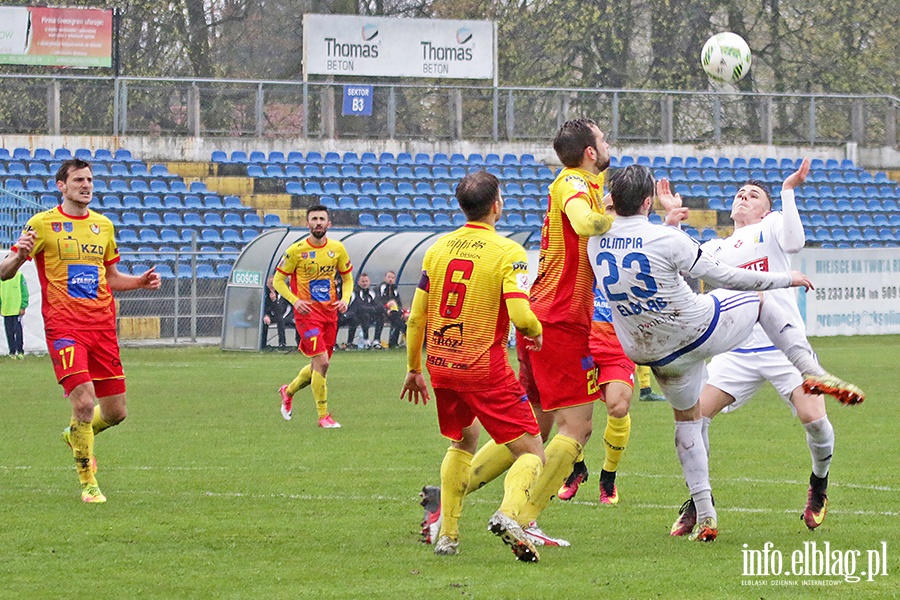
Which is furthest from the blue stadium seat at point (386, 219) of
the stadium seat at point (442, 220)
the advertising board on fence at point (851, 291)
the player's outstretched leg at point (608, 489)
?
the player's outstretched leg at point (608, 489)

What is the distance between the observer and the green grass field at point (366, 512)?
20.5 feet

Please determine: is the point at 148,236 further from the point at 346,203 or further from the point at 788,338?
the point at 788,338

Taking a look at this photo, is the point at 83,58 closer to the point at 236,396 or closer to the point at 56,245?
the point at 236,396

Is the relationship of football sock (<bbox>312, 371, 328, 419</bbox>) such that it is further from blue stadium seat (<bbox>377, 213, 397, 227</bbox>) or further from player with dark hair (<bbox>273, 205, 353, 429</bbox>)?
blue stadium seat (<bbox>377, 213, 397, 227</bbox>)

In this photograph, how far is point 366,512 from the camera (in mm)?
8406

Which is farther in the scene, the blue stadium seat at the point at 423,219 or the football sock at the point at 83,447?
the blue stadium seat at the point at 423,219

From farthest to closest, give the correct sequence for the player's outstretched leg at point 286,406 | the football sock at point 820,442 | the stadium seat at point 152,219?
the stadium seat at point 152,219
the player's outstretched leg at point 286,406
the football sock at point 820,442

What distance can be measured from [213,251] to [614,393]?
21.5 meters

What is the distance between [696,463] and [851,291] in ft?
72.7

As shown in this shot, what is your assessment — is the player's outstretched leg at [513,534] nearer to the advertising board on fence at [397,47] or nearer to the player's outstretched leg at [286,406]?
the player's outstretched leg at [286,406]

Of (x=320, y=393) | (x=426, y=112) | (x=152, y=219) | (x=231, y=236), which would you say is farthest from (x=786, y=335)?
(x=426, y=112)

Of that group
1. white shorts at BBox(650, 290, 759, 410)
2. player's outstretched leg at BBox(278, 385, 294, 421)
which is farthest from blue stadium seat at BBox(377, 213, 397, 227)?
white shorts at BBox(650, 290, 759, 410)

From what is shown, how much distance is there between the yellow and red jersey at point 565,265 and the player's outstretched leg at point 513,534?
1.15m

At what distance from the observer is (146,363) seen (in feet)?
74.7
